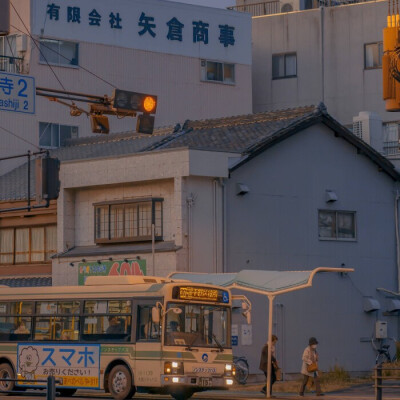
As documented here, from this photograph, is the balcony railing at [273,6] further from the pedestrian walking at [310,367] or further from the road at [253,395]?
the pedestrian walking at [310,367]

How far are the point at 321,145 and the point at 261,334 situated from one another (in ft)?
25.7

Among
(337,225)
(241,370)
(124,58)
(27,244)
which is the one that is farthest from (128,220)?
(124,58)

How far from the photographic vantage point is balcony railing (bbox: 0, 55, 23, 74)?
51531mm

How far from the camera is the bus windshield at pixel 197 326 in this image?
2606 centimetres

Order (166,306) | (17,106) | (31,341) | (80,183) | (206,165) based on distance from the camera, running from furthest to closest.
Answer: (80,183) < (206,165) < (31,341) < (166,306) < (17,106)

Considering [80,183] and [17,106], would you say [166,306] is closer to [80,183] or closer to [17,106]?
[17,106]

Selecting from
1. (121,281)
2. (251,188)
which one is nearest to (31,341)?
(121,281)

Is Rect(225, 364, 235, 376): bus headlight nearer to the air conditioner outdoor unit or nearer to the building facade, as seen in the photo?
the building facade

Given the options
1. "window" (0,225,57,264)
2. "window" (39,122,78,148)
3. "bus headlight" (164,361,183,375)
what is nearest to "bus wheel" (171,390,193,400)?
"bus headlight" (164,361,183,375)

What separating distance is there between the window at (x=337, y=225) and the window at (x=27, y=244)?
374 inches

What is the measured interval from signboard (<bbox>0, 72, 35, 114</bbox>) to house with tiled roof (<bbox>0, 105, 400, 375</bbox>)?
49.1 ft

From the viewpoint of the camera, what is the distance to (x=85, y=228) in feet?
125

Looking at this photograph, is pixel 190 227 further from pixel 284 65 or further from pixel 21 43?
pixel 284 65

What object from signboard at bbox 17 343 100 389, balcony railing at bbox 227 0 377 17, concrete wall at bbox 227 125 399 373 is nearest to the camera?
signboard at bbox 17 343 100 389
